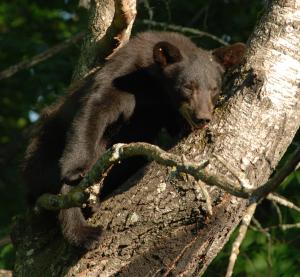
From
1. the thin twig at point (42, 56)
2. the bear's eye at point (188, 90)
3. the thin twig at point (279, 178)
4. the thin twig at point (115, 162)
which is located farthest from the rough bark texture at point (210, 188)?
the thin twig at point (42, 56)

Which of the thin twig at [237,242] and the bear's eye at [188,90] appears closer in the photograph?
the thin twig at [237,242]

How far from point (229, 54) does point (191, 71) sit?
397 mm

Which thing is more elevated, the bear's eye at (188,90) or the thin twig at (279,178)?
the thin twig at (279,178)

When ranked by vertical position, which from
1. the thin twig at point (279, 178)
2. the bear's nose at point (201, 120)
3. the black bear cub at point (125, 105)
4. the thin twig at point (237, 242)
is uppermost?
the thin twig at point (279, 178)

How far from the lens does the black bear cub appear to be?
550cm

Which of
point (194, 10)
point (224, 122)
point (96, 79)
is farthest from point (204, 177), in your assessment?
point (194, 10)

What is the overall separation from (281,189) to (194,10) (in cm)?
365

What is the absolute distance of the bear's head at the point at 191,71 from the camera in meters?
5.86

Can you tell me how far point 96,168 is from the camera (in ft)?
12.8

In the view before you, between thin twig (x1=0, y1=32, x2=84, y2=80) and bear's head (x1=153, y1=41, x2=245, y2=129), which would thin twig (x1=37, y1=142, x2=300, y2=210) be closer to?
bear's head (x1=153, y1=41, x2=245, y2=129)

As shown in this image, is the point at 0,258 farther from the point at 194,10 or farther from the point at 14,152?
the point at 194,10

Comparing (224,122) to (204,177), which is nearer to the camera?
(204,177)

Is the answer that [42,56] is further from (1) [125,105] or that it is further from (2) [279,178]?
(2) [279,178]

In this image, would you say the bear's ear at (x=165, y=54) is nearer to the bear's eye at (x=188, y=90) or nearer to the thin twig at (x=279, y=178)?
the bear's eye at (x=188, y=90)
